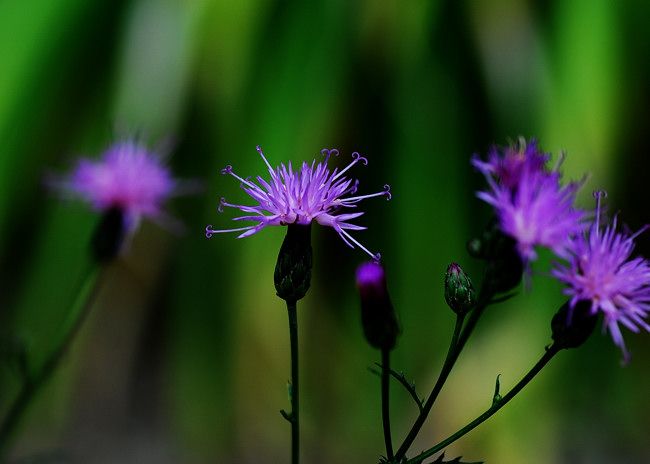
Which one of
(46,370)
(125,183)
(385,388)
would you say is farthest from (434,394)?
(125,183)

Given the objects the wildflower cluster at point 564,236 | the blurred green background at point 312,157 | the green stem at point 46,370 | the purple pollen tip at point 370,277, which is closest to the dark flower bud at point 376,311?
the purple pollen tip at point 370,277

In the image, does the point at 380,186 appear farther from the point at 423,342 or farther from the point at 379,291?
the point at 379,291

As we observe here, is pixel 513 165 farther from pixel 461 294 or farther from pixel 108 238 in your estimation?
pixel 108 238

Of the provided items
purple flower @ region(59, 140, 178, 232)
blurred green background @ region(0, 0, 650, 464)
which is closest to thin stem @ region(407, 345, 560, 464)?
purple flower @ region(59, 140, 178, 232)

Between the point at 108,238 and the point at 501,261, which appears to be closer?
the point at 501,261

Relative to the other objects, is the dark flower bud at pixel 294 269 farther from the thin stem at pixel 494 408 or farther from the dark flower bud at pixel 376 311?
the thin stem at pixel 494 408

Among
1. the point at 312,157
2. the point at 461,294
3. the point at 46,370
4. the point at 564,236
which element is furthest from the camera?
the point at 312,157

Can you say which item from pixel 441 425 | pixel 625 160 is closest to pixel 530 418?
pixel 441 425
